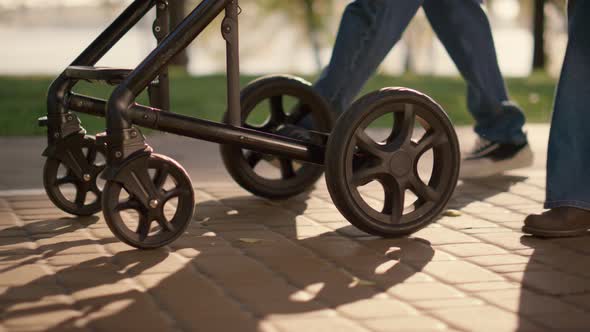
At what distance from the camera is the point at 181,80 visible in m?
12.4

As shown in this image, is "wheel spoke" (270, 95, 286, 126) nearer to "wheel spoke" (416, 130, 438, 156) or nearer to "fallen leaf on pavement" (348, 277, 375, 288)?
"wheel spoke" (416, 130, 438, 156)

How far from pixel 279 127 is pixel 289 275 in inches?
56.3

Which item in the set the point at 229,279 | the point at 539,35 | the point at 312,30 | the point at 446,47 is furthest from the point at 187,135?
the point at 312,30

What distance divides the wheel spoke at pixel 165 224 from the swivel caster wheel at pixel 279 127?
3.27 feet

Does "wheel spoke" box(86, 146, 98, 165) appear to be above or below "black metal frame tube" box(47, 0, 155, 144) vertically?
below

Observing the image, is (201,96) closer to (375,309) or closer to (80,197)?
(80,197)

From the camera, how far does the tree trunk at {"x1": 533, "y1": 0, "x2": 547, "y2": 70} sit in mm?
18062

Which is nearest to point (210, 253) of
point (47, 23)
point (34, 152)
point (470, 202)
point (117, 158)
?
point (117, 158)

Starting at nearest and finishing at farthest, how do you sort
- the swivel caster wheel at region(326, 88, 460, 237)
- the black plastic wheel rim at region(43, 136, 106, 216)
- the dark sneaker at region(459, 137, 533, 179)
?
the swivel caster wheel at region(326, 88, 460, 237)
the black plastic wheel rim at region(43, 136, 106, 216)
the dark sneaker at region(459, 137, 533, 179)

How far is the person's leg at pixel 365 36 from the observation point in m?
4.72

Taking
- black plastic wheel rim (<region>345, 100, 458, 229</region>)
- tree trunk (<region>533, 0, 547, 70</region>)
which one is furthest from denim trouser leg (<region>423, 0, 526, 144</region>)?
tree trunk (<region>533, 0, 547, 70</region>)

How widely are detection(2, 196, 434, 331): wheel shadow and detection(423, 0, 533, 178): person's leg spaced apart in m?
1.44

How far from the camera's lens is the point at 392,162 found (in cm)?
413

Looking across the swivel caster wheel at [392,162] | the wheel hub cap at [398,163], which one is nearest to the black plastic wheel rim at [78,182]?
the swivel caster wheel at [392,162]
